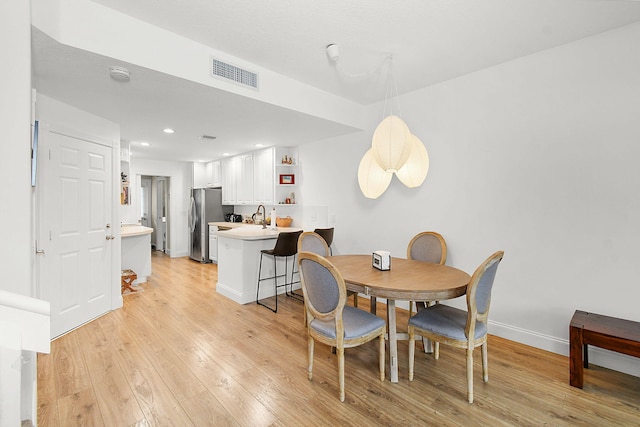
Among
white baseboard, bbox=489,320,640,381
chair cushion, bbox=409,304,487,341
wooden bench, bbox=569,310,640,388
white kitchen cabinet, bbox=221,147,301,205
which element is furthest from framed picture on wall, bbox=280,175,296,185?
wooden bench, bbox=569,310,640,388

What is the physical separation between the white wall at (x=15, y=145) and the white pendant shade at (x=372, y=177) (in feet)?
8.18

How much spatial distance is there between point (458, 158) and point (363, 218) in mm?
1460

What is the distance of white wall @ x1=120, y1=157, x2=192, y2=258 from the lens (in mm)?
6742

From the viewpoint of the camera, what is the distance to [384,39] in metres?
2.44

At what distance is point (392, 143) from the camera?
2.28 meters

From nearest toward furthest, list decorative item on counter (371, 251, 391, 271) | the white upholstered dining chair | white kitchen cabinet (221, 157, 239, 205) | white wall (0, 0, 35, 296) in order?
white wall (0, 0, 35, 296) → the white upholstered dining chair → decorative item on counter (371, 251, 391, 271) → white kitchen cabinet (221, 157, 239, 205)

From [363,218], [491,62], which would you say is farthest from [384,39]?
[363,218]

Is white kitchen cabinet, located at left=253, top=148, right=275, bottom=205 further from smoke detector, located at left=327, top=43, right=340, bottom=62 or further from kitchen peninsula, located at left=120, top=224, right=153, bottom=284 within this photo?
smoke detector, located at left=327, top=43, right=340, bottom=62

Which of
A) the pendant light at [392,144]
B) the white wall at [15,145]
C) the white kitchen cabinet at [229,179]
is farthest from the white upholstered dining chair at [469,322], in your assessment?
the white kitchen cabinet at [229,179]

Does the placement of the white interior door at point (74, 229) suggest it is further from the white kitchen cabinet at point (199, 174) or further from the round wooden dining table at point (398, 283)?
the white kitchen cabinet at point (199, 174)

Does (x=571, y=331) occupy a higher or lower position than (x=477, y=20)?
lower

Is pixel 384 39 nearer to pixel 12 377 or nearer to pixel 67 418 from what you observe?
pixel 12 377

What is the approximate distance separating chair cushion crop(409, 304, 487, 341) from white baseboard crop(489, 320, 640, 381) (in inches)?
38.3

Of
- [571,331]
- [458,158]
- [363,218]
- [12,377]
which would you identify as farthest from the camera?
[363,218]
